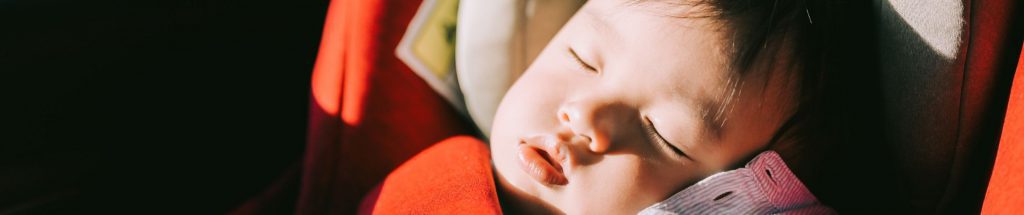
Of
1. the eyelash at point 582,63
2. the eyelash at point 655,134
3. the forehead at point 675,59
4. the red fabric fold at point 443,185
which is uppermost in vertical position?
the forehead at point 675,59

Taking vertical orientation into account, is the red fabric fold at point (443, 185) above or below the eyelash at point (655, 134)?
below

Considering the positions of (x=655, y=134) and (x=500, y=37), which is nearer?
(x=655, y=134)

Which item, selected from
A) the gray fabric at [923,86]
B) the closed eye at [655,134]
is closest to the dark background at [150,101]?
the closed eye at [655,134]

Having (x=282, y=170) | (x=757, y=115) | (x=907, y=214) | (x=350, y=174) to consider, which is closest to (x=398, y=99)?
(x=350, y=174)

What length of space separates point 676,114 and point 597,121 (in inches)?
2.1

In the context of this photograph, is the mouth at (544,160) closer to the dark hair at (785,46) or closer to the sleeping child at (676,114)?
the sleeping child at (676,114)

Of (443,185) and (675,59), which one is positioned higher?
(675,59)

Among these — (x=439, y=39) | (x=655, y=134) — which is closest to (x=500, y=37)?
(x=439, y=39)

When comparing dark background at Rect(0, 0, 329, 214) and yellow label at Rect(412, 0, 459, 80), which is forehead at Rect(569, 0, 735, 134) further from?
dark background at Rect(0, 0, 329, 214)

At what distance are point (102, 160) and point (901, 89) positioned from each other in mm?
706

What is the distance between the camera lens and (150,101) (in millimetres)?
681

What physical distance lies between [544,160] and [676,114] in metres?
0.10

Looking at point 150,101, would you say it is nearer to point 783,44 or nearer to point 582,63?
point 582,63

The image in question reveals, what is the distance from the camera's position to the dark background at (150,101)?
1.99 ft
